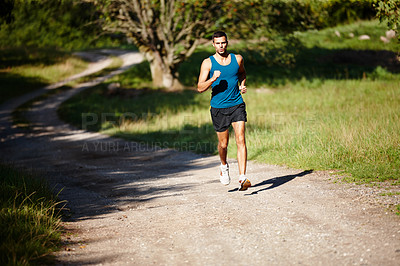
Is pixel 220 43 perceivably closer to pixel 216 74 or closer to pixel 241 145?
pixel 216 74

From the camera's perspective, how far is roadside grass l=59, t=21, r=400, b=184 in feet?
27.5

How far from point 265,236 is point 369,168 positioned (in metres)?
3.38

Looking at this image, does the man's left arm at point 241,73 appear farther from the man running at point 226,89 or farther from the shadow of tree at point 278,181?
the shadow of tree at point 278,181

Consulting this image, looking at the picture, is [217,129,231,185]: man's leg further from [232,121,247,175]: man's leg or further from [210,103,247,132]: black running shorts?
[232,121,247,175]: man's leg

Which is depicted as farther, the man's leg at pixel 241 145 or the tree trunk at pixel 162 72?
the tree trunk at pixel 162 72

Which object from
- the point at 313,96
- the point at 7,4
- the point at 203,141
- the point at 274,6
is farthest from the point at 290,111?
the point at 7,4

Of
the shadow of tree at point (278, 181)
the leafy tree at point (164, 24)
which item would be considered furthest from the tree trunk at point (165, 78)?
the shadow of tree at point (278, 181)

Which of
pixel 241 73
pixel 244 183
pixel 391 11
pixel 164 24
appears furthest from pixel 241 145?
pixel 164 24

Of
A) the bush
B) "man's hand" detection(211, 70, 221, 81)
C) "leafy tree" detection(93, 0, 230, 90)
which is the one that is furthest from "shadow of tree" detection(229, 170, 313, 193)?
"leafy tree" detection(93, 0, 230, 90)

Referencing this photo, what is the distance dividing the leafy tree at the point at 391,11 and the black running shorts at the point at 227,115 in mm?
5395

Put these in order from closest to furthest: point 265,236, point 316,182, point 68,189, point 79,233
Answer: point 265,236
point 79,233
point 316,182
point 68,189

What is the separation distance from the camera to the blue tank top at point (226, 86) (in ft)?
20.7

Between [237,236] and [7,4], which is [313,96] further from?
[237,236]

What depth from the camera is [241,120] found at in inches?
257
